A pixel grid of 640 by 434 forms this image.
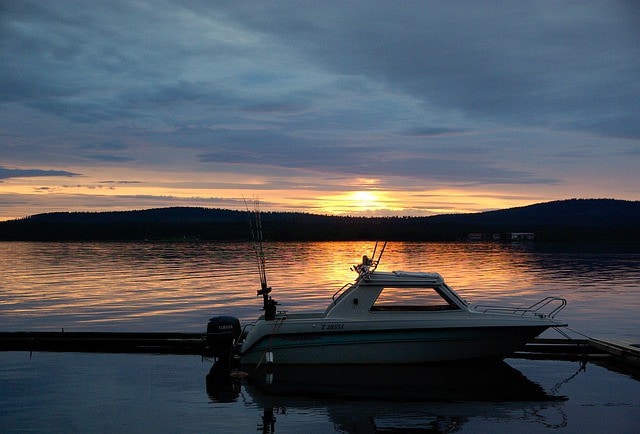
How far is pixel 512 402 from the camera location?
14.1 meters

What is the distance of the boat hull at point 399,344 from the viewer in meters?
16.1

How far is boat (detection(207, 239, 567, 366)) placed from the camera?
52.6ft

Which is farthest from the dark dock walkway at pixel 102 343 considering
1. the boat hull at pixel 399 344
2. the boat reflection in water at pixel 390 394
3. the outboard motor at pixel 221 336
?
the boat hull at pixel 399 344

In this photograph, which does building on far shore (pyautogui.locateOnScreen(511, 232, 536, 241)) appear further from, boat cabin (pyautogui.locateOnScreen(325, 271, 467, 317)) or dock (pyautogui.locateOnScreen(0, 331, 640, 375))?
boat cabin (pyautogui.locateOnScreen(325, 271, 467, 317))

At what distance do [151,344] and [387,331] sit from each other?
7.29m

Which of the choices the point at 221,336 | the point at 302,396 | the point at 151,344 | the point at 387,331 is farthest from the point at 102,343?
the point at 387,331

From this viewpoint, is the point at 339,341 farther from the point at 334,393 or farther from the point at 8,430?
the point at 8,430

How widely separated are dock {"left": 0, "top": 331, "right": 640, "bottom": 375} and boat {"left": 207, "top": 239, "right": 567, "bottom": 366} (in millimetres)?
1981

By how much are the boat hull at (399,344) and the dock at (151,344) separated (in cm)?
205

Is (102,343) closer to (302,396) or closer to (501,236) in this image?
(302,396)

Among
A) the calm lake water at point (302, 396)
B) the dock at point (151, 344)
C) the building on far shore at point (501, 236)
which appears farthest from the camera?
the building on far shore at point (501, 236)

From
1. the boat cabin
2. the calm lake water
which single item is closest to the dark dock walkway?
the calm lake water

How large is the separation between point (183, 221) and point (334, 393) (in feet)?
542

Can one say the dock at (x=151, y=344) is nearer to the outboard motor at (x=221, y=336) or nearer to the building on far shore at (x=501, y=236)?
the outboard motor at (x=221, y=336)
